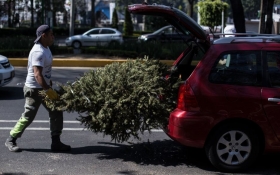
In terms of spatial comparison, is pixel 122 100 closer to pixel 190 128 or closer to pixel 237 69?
pixel 190 128

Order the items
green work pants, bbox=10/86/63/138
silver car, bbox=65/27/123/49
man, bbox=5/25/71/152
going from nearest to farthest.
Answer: man, bbox=5/25/71/152
green work pants, bbox=10/86/63/138
silver car, bbox=65/27/123/49

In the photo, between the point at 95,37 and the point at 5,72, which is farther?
the point at 95,37

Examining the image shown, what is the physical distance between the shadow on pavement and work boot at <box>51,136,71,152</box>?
11cm

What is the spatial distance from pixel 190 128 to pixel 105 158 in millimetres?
1395

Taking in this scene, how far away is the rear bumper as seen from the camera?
6152 mm

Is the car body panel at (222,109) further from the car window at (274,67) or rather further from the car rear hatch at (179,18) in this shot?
the car rear hatch at (179,18)

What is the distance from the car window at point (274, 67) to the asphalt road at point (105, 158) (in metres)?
1.14

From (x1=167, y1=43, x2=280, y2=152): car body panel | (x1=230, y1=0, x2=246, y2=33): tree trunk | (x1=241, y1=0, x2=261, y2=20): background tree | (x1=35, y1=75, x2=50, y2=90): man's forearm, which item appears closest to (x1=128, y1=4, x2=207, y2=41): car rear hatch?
(x1=167, y1=43, x2=280, y2=152): car body panel

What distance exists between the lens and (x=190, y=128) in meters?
6.16

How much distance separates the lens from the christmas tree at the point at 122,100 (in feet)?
21.0

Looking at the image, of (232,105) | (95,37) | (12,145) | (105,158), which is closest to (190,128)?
(232,105)

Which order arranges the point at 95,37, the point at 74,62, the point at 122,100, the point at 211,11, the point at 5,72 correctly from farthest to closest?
the point at 211,11 < the point at 95,37 < the point at 74,62 < the point at 5,72 < the point at 122,100

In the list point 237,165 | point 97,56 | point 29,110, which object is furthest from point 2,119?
point 97,56

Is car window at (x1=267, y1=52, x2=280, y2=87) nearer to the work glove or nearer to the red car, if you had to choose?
the red car
